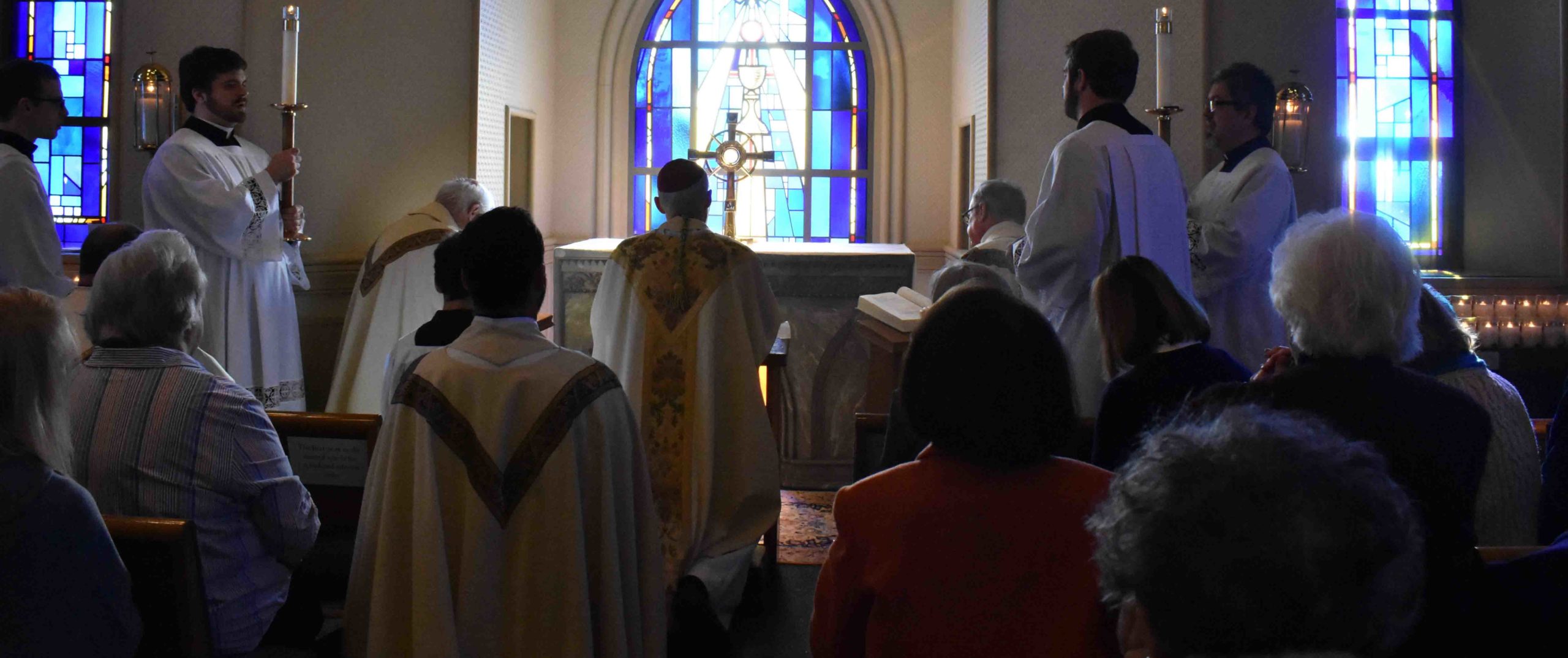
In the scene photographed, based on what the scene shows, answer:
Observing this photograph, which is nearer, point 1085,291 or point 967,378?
point 967,378

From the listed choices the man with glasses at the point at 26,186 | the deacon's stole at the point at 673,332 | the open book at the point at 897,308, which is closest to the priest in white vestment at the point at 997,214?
the open book at the point at 897,308

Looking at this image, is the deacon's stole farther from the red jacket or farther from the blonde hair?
the red jacket

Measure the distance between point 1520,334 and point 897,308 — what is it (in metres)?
3.56

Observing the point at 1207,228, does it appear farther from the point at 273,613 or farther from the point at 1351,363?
the point at 273,613

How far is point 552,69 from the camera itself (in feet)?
30.0

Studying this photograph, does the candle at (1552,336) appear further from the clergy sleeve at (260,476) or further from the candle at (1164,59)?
the clergy sleeve at (260,476)

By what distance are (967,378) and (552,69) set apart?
25.6 ft

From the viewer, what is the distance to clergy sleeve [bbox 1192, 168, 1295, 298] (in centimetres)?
447

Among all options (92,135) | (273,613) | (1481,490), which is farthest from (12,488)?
(92,135)

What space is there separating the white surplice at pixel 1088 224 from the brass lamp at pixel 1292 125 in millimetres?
2789

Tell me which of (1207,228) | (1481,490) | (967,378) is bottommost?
(1481,490)

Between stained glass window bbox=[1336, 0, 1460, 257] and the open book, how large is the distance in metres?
3.81

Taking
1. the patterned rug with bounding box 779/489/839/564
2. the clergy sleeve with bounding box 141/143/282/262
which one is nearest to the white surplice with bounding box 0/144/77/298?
the clergy sleeve with bounding box 141/143/282/262

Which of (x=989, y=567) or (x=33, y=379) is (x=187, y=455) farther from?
(x=989, y=567)
